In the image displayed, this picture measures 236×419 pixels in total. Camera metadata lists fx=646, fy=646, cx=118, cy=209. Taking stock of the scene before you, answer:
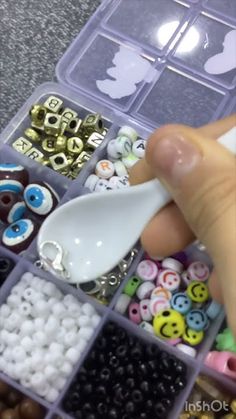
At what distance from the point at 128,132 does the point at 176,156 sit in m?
0.41

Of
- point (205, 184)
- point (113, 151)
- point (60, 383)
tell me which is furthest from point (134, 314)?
point (205, 184)

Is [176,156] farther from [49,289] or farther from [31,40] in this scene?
[31,40]

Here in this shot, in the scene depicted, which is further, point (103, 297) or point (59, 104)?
point (59, 104)

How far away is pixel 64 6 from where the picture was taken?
107 cm

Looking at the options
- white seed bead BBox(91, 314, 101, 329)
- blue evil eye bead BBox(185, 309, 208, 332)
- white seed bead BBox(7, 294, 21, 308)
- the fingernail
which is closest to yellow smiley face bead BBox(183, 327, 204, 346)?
Result: blue evil eye bead BBox(185, 309, 208, 332)

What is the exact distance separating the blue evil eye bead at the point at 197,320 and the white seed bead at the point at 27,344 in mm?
198

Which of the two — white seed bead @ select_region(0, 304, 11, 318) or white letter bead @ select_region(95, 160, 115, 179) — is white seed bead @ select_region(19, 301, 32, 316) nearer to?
white seed bead @ select_region(0, 304, 11, 318)

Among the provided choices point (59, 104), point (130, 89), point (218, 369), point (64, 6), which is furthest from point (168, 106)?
point (218, 369)

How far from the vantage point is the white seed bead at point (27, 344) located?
0.80 m

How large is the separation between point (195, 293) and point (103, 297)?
12 centimetres

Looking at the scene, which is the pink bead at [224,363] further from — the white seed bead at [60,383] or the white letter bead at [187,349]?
the white seed bead at [60,383]

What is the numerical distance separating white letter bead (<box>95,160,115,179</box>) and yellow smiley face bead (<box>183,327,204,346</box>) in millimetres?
242

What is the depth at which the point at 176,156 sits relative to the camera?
512mm

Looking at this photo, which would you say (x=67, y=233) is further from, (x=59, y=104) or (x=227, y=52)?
(x=227, y=52)
